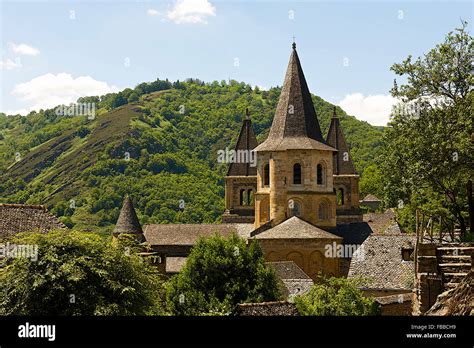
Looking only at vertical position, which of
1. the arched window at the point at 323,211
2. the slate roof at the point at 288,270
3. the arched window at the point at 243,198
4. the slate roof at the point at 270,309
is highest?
the arched window at the point at 243,198

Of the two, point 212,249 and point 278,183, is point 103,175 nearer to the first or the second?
point 278,183

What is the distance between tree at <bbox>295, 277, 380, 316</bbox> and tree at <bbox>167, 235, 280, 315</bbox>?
238 inches

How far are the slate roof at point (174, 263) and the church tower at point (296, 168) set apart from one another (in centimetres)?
731

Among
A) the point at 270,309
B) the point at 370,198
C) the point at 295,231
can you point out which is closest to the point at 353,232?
the point at 295,231

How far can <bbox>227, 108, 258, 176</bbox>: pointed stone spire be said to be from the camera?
68.5m

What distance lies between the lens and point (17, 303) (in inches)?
943

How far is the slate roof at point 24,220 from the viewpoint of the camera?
32.7m

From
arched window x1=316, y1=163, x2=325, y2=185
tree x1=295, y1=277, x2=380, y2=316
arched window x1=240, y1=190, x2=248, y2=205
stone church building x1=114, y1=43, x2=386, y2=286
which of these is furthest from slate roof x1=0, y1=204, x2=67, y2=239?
arched window x1=240, y1=190, x2=248, y2=205

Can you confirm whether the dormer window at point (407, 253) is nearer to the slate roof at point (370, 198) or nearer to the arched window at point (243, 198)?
the arched window at point (243, 198)

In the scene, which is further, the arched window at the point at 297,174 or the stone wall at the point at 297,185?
the arched window at the point at 297,174

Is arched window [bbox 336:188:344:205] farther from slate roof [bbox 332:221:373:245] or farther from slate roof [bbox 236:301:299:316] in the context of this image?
slate roof [bbox 236:301:299:316]

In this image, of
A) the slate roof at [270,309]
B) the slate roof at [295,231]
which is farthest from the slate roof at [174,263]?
the slate roof at [270,309]

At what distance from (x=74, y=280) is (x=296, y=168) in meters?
29.8

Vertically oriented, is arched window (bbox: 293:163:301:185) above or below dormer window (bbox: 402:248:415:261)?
above
